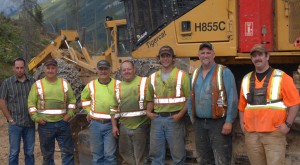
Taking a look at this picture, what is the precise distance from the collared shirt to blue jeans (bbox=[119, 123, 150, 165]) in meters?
1.64

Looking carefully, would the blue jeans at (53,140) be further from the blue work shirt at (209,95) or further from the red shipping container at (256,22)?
the red shipping container at (256,22)

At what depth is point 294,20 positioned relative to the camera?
20.9 feet

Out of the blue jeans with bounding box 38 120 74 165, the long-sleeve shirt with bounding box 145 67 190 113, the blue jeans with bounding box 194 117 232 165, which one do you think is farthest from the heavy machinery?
the long-sleeve shirt with bounding box 145 67 190 113

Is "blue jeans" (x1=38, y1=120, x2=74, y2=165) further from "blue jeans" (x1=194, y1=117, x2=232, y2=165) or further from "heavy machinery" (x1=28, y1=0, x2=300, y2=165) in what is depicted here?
"blue jeans" (x1=194, y1=117, x2=232, y2=165)

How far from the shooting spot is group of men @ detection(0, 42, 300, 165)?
4984 mm

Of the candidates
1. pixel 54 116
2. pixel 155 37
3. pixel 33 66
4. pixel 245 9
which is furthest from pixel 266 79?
pixel 33 66

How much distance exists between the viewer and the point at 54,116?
22.2 ft

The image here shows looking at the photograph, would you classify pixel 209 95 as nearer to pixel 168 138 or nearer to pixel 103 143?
pixel 168 138

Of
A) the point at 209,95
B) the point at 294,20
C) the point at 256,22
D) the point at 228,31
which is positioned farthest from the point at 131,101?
the point at 294,20

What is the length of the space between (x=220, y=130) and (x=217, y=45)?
169 centimetres

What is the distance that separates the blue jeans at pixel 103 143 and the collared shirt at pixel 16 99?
121 cm

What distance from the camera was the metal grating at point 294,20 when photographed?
20.8 ft

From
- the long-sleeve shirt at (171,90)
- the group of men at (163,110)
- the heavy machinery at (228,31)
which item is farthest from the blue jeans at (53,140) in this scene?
the long-sleeve shirt at (171,90)

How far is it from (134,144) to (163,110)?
2.29 feet
